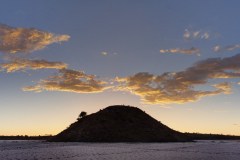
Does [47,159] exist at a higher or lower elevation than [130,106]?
lower

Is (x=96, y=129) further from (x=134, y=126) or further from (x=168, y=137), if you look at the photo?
(x=168, y=137)

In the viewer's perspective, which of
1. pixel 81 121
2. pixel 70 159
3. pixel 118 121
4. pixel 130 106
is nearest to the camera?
pixel 70 159

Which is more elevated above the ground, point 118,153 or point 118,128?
point 118,128

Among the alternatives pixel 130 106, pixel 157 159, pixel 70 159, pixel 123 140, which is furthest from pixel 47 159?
pixel 130 106

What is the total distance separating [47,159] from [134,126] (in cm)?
9752

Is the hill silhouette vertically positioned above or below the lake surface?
above

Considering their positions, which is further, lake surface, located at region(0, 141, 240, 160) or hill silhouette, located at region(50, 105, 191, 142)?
hill silhouette, located at region(50, 105, 191, 142)

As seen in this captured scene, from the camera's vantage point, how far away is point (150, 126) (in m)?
153

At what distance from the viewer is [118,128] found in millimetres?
142750

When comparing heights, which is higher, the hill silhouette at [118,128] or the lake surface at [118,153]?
the hill silhouette at [118,128]

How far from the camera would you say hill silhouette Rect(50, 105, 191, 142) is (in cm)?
14038

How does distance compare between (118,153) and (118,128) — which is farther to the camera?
(118,128)

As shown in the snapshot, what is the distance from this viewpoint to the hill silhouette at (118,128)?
140375 mm

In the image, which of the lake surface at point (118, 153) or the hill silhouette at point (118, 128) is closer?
the lake surface at point (118, 153)
